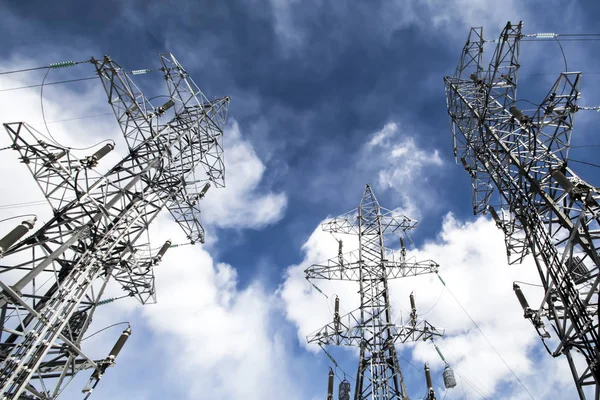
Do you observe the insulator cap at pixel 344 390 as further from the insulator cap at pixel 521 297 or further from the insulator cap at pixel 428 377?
the insulator cap at pixel 521 297

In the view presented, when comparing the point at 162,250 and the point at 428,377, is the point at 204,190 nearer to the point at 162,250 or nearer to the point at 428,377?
the point at 162,250

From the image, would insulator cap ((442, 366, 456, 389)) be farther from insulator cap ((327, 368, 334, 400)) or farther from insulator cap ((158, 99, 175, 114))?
insulator cap ((158, 99, 175, 114))

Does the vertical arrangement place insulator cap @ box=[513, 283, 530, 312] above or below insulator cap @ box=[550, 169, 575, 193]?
below

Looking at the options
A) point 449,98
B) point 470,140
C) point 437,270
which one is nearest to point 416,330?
point 437,270

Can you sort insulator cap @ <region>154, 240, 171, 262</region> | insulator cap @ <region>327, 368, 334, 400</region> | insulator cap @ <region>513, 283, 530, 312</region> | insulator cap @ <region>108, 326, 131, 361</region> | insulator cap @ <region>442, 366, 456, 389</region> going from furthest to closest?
insulator cap @ <region>327, 368, 334, 400</region> → insulator cap @ <region>442, 366, 456, 389</region> → insulator cap @ <region>154, 240, 171, 262</region> → insulator cap @ <region>513, 283, 530, 312</region> → insulator cap @ <region>108, 326, 131, 361</region>

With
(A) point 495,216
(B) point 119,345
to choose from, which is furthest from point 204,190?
(A) point 495,216

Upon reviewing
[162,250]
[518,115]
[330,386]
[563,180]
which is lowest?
[330,386]

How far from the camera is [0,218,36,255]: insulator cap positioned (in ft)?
32.5

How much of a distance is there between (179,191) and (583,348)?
1572 cm

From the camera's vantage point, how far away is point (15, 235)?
10.2 meters

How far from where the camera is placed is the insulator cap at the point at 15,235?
32.5 ft

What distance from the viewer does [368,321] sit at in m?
18.2

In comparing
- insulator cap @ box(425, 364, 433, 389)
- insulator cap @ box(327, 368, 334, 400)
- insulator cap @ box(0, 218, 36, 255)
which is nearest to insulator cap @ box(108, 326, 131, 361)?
insulator cap @ box(0, 218, 36, 255)

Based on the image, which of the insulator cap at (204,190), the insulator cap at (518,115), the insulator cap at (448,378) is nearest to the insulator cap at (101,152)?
the insulator cap at (204,190)
